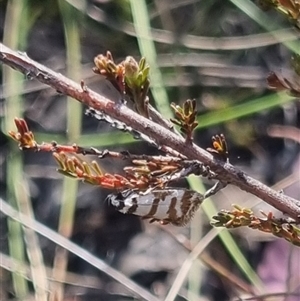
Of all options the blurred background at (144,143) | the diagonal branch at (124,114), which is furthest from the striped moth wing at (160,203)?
the blurred background at (144,143)

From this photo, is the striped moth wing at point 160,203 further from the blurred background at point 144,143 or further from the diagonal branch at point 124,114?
the blurred background at point 144,143

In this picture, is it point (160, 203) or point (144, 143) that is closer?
point (160, 203)

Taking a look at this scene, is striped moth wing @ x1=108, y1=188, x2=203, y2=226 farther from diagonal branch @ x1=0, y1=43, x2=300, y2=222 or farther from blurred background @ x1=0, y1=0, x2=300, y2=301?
blurred background @ x1=0, y1=0, x2=300, y2=301

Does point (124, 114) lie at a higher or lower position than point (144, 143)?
lower

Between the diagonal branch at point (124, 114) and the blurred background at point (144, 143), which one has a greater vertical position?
the blurred background at point (144, 143)

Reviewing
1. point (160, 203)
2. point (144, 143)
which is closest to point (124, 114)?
point (160, 203)

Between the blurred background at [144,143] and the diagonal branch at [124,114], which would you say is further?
the blurred background at [144,143]

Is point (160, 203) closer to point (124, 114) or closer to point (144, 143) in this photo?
point (124, 114)

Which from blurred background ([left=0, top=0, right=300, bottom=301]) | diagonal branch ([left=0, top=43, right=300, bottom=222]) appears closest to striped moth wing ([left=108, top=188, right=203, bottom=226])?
diagonal branch ([left=0, top=43, right=300, bottom=222])
